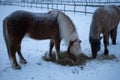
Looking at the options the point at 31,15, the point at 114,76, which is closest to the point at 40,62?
the point at 31,15

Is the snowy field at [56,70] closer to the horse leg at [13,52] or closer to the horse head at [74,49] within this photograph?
the horse leg at [13,52]

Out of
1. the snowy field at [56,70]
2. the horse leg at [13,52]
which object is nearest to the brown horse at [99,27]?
the snowy field at [56,70]

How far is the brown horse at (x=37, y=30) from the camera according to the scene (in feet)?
15.8

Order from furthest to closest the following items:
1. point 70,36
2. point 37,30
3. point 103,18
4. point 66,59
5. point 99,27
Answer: point 103,18, point 99,27, point 66,59, point 70,36, point 37,30

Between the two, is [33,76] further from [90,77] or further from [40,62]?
[90,77]

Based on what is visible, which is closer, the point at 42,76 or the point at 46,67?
the point at 42,76

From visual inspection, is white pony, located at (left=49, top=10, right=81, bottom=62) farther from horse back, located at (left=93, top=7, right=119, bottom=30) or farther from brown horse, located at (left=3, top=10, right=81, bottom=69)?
horse back, located at (left=93, top=7, right=119, bottom=30)

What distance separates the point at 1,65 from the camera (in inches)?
207

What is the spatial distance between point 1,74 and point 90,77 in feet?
7.71

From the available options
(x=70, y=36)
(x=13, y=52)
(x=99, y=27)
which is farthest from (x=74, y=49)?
(x=13, y=52)

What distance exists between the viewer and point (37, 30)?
5336 mm

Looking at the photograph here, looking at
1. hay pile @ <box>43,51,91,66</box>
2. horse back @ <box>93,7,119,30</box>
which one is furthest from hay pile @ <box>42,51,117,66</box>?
horse back @ <box>93,7,119,30</box>

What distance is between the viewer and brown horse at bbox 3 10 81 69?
4.82 meters

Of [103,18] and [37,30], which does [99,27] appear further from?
[37,30]
